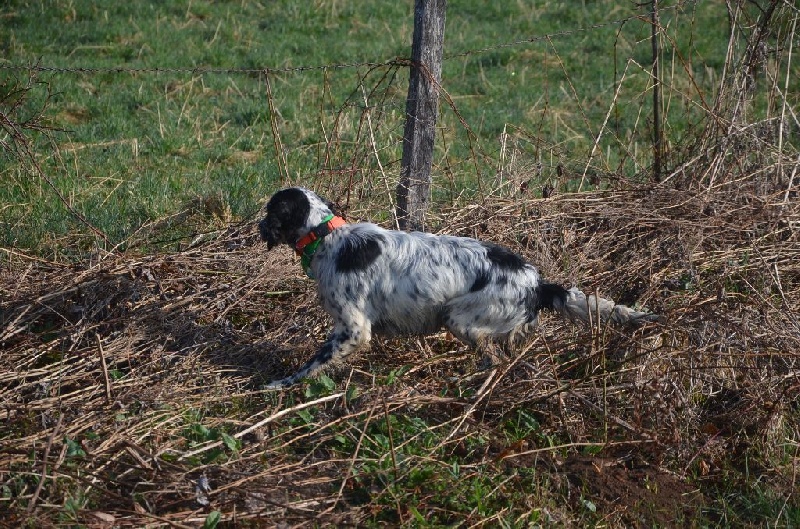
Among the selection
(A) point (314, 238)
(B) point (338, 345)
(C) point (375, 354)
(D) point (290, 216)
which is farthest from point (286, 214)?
(C) point (375, 354)

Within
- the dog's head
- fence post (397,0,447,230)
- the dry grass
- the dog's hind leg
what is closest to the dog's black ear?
the dog's head

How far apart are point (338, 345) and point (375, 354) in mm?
458

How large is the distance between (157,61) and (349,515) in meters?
8.47

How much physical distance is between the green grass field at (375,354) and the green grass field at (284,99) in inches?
Result: 2.8

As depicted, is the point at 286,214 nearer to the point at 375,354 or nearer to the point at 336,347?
the point at 336,347

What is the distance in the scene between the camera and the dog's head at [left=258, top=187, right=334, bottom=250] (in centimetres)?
511

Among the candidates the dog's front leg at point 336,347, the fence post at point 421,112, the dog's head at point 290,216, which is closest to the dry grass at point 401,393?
the dog's front leg at point 336,347

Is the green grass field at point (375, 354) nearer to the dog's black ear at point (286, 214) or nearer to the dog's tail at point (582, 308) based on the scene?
the dog's tail at point (582, 308)

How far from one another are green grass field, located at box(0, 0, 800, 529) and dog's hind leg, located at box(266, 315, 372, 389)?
5.1 inches

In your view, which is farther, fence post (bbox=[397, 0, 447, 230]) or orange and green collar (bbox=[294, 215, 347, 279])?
fence post (bbox=[397, 0, 447, 230])

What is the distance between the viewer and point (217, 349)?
5355mm

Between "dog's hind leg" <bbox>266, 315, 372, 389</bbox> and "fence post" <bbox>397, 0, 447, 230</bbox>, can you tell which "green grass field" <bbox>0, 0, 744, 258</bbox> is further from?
"dog's hind leg" <bbox>266, 315, 372, 389</bbox>

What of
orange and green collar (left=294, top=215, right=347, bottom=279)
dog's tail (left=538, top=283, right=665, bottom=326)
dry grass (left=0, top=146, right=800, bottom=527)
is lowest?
dry grass (left=0, top=146, right=800, bottom=527)

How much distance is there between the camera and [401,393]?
466cm
